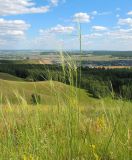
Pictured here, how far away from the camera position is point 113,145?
242 cm

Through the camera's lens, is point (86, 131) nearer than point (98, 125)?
Yes

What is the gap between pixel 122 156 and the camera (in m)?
2.25

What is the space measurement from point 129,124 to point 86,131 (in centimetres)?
41

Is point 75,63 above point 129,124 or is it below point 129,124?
above

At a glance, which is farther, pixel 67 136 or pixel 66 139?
pixel 66 139

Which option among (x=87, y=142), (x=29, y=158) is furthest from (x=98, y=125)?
(x=29, y=158)

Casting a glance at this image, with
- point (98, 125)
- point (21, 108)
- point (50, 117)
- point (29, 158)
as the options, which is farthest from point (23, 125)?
point (29, 158)

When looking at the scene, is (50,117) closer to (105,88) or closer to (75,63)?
(75,63)

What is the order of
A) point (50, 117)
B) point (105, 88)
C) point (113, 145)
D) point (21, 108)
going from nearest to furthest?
point (113, 145) → point (50, 117) → point (21, 108) → point (105, 88)

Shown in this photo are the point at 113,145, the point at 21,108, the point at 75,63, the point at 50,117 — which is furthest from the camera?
the point at 21,108

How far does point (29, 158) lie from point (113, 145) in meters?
0.60

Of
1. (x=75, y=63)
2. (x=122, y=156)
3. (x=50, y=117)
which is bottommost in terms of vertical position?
(x=122, y=156)

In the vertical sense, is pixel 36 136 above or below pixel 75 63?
below

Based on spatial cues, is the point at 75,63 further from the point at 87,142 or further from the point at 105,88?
the point at 105,88
